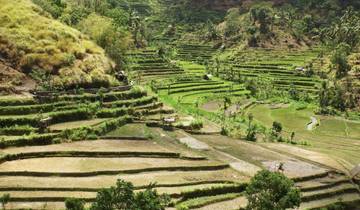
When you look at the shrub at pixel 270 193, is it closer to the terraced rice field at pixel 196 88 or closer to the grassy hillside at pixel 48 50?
the grassy hillside at pixel 48 50

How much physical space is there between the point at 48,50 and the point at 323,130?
87.6 feet

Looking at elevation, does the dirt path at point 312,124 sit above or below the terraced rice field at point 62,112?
below

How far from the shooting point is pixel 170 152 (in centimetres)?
3425

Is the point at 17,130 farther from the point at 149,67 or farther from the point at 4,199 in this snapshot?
the point at 149,67

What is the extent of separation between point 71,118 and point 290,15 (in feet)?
198

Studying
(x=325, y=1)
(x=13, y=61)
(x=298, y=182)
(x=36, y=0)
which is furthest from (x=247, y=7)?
(x=298, y=182)

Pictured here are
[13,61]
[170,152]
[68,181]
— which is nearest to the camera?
[68,181]

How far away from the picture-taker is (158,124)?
1603 inches

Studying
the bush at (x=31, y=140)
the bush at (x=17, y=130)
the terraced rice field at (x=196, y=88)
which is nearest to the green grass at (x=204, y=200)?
the bush at (x=31, y=140)

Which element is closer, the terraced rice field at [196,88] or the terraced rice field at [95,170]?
the terraced rice field at [95,170]

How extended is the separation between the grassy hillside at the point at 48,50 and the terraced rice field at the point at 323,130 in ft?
57.5

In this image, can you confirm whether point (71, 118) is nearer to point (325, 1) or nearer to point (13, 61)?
point (13, 61)

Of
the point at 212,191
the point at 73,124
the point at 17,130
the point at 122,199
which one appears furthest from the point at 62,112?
the point at 122,199

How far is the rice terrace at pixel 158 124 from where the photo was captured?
91.3 feet
